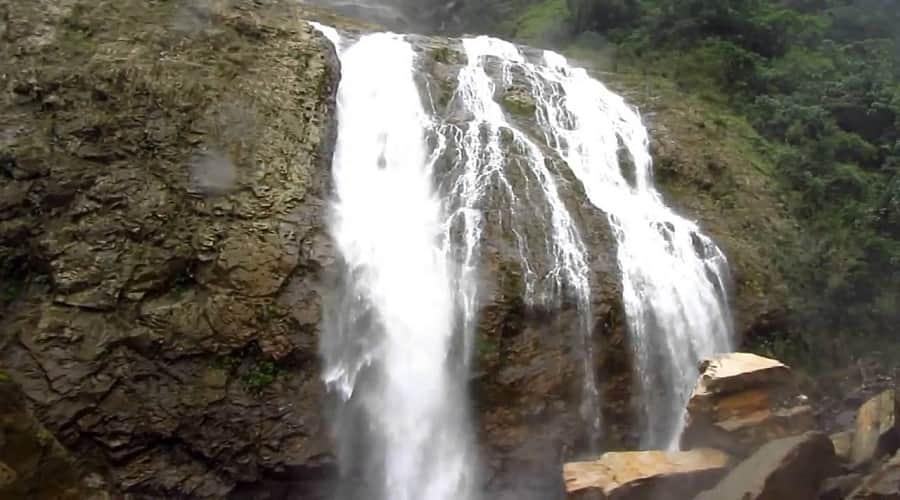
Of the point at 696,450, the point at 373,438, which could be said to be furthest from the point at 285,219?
the point at 696,450

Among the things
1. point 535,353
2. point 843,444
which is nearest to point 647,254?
point 535,353

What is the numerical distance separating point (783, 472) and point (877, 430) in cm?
210

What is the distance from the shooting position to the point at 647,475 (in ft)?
33.6

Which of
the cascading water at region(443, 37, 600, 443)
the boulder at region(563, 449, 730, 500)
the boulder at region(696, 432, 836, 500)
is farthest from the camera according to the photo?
the cascading water at region(443, 37, 600, 443)

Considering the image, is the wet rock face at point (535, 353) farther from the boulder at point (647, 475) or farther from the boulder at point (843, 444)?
the boulder at point (843, 444)

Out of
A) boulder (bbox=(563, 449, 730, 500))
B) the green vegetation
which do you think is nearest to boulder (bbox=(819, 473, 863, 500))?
boulder (bbox=(563, 449, 730, 500))

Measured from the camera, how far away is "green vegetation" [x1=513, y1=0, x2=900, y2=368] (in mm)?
15766

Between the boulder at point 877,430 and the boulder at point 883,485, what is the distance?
0.99 meters

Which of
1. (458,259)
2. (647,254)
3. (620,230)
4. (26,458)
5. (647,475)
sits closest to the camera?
(26,458)

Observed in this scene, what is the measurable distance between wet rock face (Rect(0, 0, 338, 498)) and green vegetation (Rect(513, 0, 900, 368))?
29.8 feet

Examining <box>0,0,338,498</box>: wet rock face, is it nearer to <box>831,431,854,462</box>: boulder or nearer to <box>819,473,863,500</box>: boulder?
<box>819,473,863,500</box>: boulder

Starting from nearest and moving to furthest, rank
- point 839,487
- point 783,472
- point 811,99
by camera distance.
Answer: point 783,472 < point 839,487 < point 811,99

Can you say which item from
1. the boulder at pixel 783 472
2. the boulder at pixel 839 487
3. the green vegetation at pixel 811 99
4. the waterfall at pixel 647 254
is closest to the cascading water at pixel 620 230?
the waterfall at pixel 647 254

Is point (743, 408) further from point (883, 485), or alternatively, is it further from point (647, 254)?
point (647, 254)
